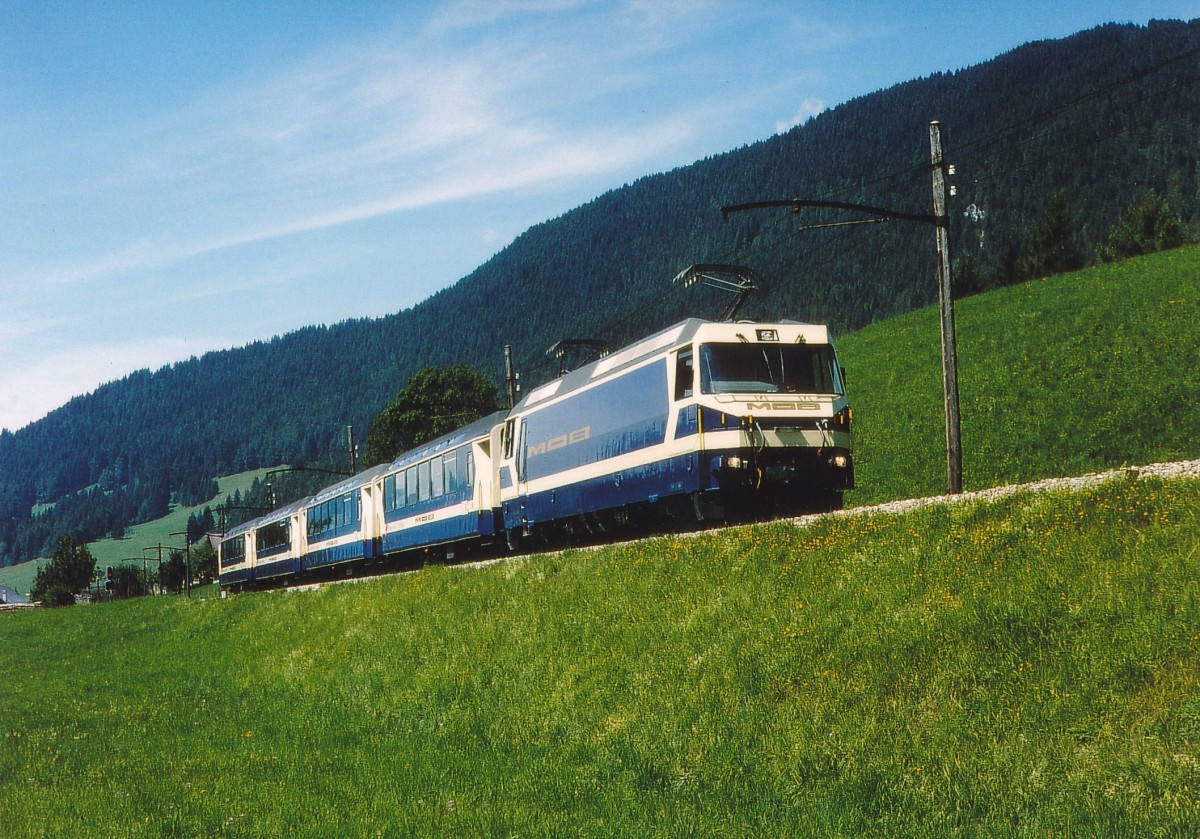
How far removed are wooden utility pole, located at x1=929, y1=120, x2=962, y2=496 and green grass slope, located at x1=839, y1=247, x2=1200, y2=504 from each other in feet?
39.9

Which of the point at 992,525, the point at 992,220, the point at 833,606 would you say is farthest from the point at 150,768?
the point at 992,220

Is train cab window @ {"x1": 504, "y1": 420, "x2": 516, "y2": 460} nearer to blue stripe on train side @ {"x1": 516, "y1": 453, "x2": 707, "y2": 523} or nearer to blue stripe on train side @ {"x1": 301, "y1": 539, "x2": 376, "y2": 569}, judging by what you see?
blue stripe on train side @ {"x1": 516, "y1": 453, "x2": 707, "y2": 523}

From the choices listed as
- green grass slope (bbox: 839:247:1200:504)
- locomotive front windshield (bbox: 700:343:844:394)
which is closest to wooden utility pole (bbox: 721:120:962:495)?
locomotive front windshield (bbox: 700:343:844:394)

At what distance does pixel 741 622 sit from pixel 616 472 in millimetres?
8290

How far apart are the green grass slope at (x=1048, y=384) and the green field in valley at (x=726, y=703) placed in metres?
18.3

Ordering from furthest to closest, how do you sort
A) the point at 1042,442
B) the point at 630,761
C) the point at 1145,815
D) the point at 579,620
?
the point at 1042,442
the point at 579,620
the point at 630,761
the point at 1145,815

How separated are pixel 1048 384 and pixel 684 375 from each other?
23345 millimetres

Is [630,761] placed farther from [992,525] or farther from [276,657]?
[276,657]

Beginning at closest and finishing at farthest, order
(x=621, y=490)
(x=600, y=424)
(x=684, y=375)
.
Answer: (x=684, y=375) → (x=621, y=490) → (x=600, y=424)

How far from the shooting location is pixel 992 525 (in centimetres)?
1158

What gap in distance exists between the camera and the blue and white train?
17.5 meters

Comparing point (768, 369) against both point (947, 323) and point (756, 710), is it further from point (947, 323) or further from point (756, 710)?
point (756, 710)

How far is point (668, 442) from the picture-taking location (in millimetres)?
18406

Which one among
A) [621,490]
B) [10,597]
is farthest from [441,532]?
[10,597]
